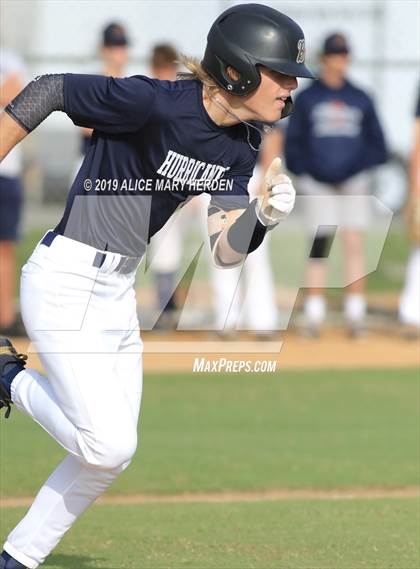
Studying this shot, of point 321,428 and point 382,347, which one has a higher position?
point 321,428

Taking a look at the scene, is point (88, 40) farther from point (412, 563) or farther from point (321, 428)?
point (412, 563)

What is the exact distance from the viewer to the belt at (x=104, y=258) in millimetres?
5418

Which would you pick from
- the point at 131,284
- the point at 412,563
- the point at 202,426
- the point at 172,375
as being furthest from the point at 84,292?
the point at 172,375

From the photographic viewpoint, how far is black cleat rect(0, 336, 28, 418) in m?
5.48

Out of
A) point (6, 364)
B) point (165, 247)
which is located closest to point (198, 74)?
point (6, 364)

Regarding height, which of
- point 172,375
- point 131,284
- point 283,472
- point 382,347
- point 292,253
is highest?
point 131,284

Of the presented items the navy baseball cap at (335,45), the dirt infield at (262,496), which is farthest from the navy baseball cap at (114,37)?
the dirt infield at (262,496)

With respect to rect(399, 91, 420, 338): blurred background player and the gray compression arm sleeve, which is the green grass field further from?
the gray compression arm sleeve

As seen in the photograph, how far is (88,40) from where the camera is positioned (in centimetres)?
1561

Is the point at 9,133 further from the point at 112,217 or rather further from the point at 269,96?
the point at 269,96

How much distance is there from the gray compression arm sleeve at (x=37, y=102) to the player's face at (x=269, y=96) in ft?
2.65

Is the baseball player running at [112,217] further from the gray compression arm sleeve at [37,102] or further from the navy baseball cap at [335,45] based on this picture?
the navy baseball cap at [335,45]

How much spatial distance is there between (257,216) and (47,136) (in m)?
13.0

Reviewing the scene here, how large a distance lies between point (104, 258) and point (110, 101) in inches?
26.4
